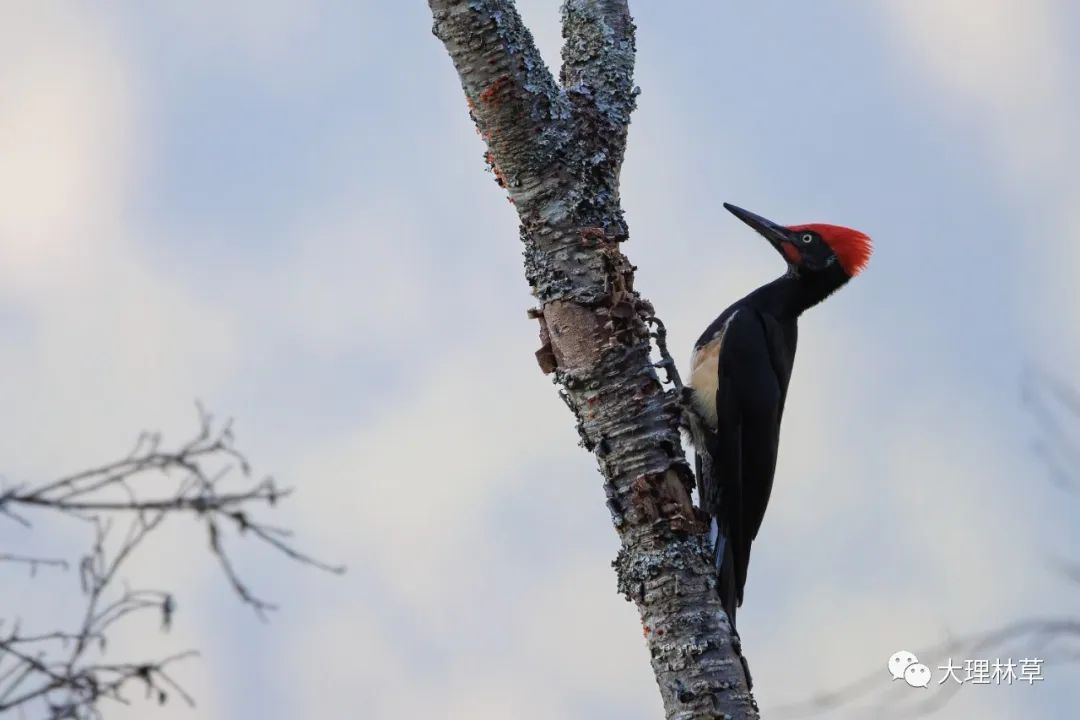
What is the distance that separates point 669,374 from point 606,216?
3.15 ft

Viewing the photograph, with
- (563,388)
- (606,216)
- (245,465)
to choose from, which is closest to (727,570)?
(563,388)

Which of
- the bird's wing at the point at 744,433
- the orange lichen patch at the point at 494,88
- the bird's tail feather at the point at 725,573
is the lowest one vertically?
the bird's tail feather at the point at 725,573

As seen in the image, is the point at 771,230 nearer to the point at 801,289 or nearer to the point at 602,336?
the point at 801,289

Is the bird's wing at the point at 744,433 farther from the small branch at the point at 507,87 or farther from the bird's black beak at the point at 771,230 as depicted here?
the small branch at the point at 507,87

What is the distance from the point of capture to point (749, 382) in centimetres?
449

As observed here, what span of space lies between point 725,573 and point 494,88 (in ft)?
5.43

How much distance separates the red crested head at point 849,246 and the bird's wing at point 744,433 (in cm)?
62

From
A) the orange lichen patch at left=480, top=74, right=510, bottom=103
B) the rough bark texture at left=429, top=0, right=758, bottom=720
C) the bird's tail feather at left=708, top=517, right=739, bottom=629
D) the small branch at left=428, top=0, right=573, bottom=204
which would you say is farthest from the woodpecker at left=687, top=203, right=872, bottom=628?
the orange lichen patch at left=480, top=74, right=510, bottom=103

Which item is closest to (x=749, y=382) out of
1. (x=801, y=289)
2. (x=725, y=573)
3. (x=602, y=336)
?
(x=801, y=289)

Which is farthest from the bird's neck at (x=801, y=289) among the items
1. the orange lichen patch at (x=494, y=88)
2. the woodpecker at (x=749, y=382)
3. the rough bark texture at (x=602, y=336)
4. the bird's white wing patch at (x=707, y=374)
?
the orange lichen patch at (x=494, y=88)

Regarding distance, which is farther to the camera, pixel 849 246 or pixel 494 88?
pixel 849 246

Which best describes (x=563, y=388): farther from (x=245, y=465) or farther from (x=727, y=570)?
(x=245, y=465)

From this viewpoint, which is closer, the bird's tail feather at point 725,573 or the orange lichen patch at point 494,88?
the orange lichen patch at point 494,88

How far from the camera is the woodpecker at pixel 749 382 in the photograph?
4.25m
